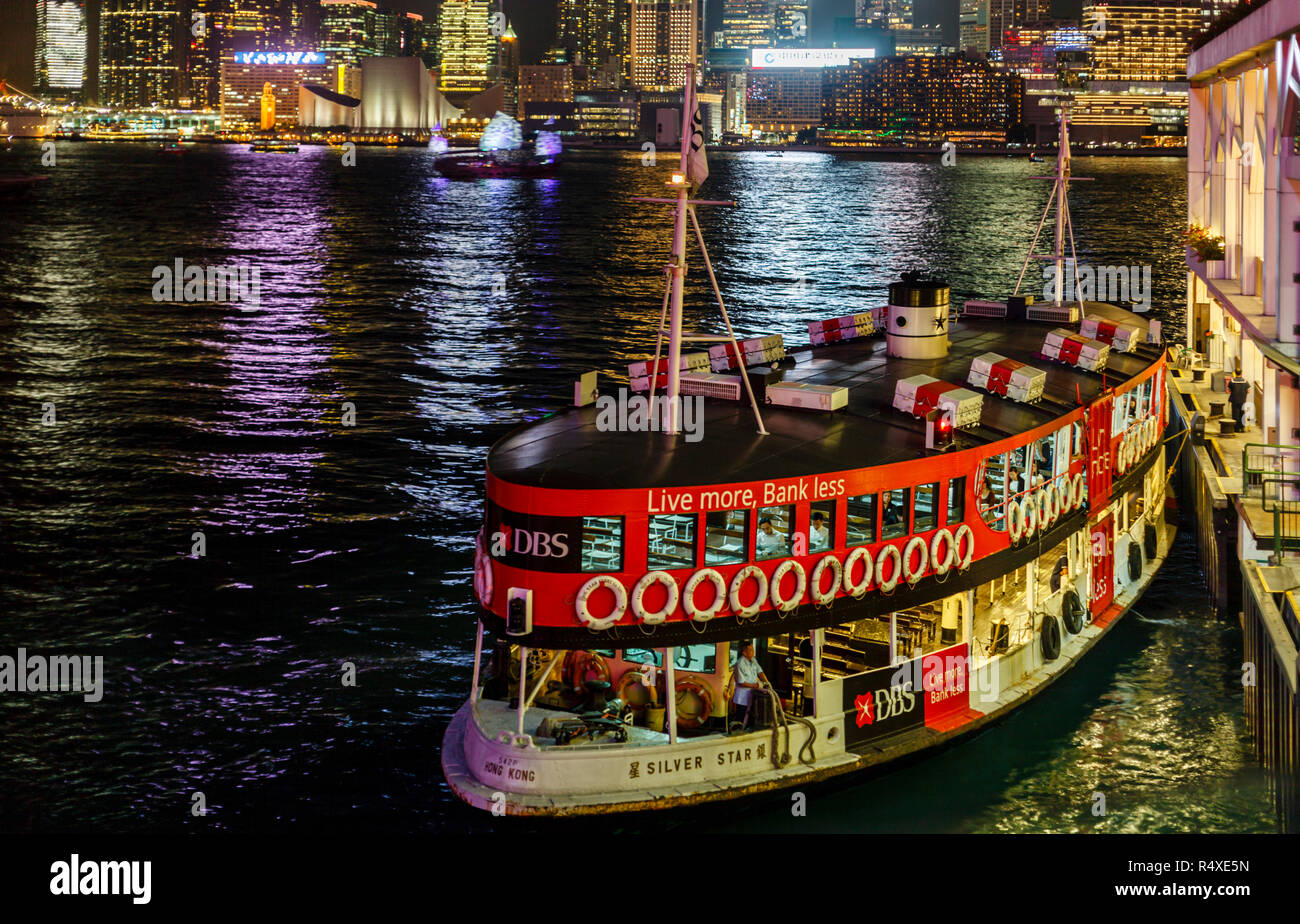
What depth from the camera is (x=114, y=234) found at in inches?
5330

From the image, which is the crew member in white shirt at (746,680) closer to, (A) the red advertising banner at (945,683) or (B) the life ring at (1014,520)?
(A) the red advertising banner at (945,683)

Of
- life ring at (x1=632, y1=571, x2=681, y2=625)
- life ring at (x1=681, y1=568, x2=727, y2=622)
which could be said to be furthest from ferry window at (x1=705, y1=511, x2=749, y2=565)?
life ring at (x1=632, y1=571, x2=681, y2=625)

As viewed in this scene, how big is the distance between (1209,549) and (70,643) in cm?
2533

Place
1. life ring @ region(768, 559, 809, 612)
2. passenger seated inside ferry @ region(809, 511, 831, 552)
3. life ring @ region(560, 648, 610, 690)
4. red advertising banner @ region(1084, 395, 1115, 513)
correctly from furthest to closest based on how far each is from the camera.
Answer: red advertising banner @ region(1084, 395, 1115, 513) → life ring @ region(560, 648, 610, 690) → passenger seated inside ferry @ region(809, 511, 831, 552) → life ring @ region(768, 559, 809, 612)

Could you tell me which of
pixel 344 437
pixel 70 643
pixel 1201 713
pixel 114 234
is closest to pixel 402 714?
pixel 70 643

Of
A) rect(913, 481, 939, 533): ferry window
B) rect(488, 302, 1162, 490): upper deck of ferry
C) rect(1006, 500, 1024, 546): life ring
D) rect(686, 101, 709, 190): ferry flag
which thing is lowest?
rect(1006, 500, 1024, 546): life ring

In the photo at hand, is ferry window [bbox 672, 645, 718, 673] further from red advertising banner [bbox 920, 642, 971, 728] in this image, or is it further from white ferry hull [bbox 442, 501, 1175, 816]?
red advertising banner [bbox 920, 642, 971, 728]

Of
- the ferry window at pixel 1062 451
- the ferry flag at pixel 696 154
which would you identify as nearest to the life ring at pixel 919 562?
the ferry window at pixel 1062 451

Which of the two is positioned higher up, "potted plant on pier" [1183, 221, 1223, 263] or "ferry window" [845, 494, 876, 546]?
"potted plant on pier" [1183, 221, 1223, 263]

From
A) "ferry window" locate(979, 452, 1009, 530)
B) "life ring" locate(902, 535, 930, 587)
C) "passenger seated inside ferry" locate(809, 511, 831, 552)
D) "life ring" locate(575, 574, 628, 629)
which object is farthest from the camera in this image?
"ferry window" locate(979, 452, 1009, 530)

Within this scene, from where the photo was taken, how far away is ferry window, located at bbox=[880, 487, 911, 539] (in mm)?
20881

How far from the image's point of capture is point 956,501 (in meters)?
21.8

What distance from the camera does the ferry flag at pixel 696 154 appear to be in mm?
21438
